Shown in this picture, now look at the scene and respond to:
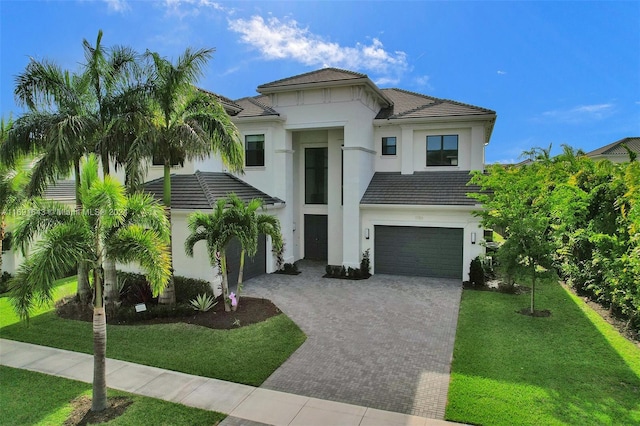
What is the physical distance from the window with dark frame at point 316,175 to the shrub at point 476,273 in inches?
310

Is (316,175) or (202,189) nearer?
(202,189)

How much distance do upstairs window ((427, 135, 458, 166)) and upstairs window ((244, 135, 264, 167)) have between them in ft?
26.6

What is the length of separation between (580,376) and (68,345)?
12.1 metres

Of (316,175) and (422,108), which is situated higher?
(422,108)

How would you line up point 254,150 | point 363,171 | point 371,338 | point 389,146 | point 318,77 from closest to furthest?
1. point 371,338
2. point 363,171
3. point 318,77
4. point 254,150
5. point 389,146

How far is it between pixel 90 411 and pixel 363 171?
46.2 ft

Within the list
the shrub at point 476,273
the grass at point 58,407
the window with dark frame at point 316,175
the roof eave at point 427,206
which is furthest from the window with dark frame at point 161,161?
the shrub at point 476,273

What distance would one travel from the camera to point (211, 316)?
39.8 ft

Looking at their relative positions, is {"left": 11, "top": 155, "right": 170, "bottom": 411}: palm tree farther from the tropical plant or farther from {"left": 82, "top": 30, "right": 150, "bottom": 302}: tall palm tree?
the tropical plant

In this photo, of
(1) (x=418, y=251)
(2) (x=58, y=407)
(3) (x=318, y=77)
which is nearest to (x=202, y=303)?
(2) (x=58, y=407)

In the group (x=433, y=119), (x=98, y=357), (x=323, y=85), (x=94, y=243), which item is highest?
(x=323, y=85)

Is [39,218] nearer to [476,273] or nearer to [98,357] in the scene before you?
[98,357]

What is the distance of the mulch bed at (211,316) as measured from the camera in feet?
38.2

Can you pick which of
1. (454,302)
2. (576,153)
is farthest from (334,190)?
(576,153)
